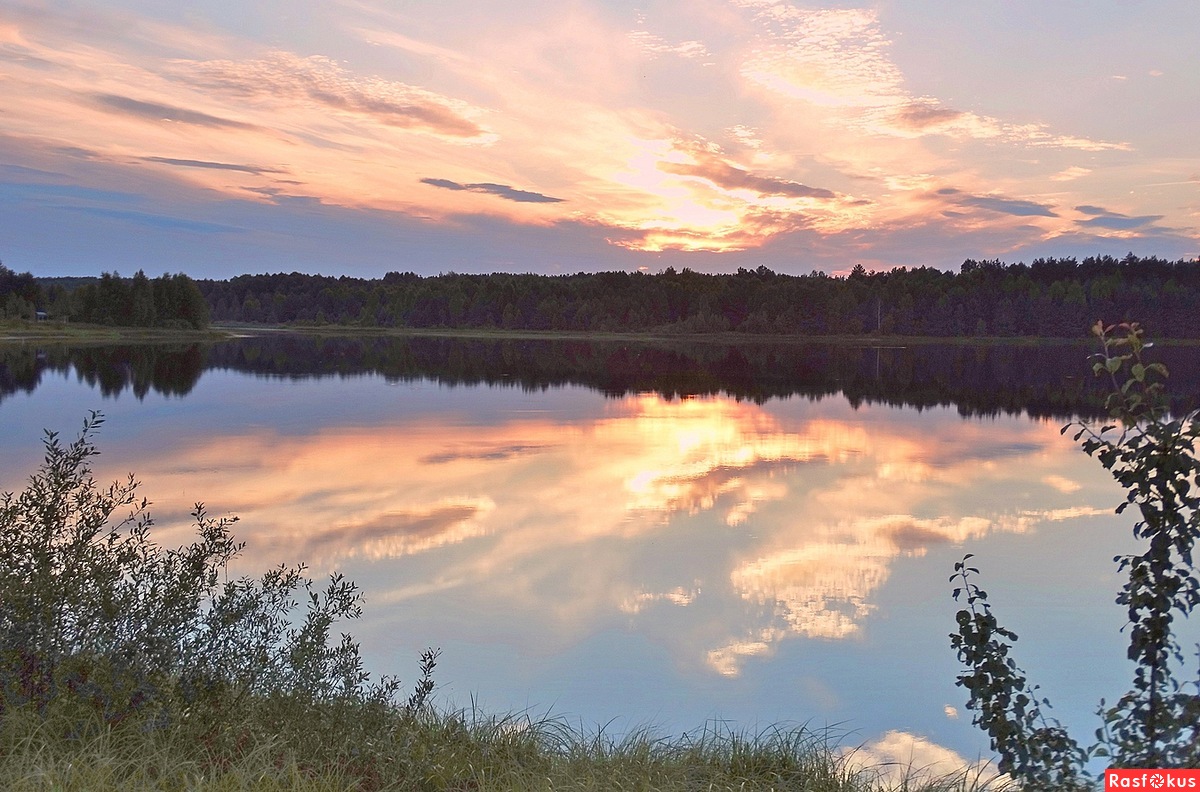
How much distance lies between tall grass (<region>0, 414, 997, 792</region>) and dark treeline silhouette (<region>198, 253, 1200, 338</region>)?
130156 millimetres

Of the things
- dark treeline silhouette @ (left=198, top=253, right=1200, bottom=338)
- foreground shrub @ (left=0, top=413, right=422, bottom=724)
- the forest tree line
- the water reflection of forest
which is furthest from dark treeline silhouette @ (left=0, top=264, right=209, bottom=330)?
foreground shrub @ (left=0, top=413, right=422, bottom=724)

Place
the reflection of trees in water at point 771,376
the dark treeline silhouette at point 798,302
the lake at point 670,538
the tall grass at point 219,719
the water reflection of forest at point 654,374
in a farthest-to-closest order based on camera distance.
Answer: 1. the dark treeline silhouette at point 798,302
2. the reflection of trees in water at point 771,376
3. the water reflection of forest at point 654,374
4. the lake at point 670,538
5. the tall grass at point 219,719

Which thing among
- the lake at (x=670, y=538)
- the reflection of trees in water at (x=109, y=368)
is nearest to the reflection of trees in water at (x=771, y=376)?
the reflection of trees in water at (x=109, y=368)

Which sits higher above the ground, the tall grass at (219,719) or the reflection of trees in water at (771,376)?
the reflection of trees in water at (771,376)

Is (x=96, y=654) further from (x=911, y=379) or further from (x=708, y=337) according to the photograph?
(x=708, y=337)

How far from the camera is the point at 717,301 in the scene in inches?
6097

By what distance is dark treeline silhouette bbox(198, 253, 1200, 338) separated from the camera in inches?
5192

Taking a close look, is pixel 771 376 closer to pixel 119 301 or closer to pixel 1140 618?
pixel 1140 618

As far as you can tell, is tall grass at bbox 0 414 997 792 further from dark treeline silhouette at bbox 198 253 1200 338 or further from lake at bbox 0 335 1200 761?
dark treeline silhouette at bbox 198 253 1200 338

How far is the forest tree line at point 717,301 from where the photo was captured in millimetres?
104312

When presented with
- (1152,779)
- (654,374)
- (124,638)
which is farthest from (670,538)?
(654,374)

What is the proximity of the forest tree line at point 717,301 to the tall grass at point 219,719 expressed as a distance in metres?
101

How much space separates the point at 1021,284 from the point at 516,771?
152 m

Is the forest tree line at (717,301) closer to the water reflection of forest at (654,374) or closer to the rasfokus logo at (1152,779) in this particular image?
the water reflection of forest at (654,374)
